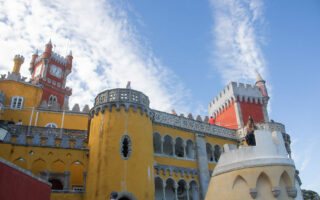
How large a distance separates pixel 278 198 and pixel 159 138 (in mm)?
13641

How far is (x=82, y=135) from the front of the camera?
19766mm

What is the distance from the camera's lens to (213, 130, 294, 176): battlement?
945cm

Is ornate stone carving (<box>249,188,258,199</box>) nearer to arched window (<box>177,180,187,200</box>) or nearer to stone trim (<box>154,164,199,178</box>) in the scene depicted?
stone trim (<box>154,164,199,178</box>)

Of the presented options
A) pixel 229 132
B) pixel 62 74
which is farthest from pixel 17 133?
pixel 62 74

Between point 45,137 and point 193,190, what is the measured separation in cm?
1179

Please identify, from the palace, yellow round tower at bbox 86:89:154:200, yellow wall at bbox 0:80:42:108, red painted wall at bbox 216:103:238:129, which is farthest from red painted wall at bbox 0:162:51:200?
red painted wall at bbox 216:103:238:129

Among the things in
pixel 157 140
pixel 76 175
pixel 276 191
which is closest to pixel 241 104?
pixel 157 140

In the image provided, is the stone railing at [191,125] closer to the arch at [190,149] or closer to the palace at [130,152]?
the palace at [130,152]

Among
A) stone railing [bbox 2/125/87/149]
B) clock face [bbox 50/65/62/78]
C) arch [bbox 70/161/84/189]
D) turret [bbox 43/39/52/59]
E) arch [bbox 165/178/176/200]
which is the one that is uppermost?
turret [bbox 43/39/52/59]

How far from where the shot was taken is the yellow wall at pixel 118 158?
1616cm

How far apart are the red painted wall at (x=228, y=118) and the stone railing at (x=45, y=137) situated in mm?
17525

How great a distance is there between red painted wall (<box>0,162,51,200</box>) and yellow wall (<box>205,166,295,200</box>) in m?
7.04

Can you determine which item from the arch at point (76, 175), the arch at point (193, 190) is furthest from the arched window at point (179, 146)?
the arch at point (76, 175)

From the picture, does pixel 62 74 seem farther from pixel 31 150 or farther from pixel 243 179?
pixel 243 179
